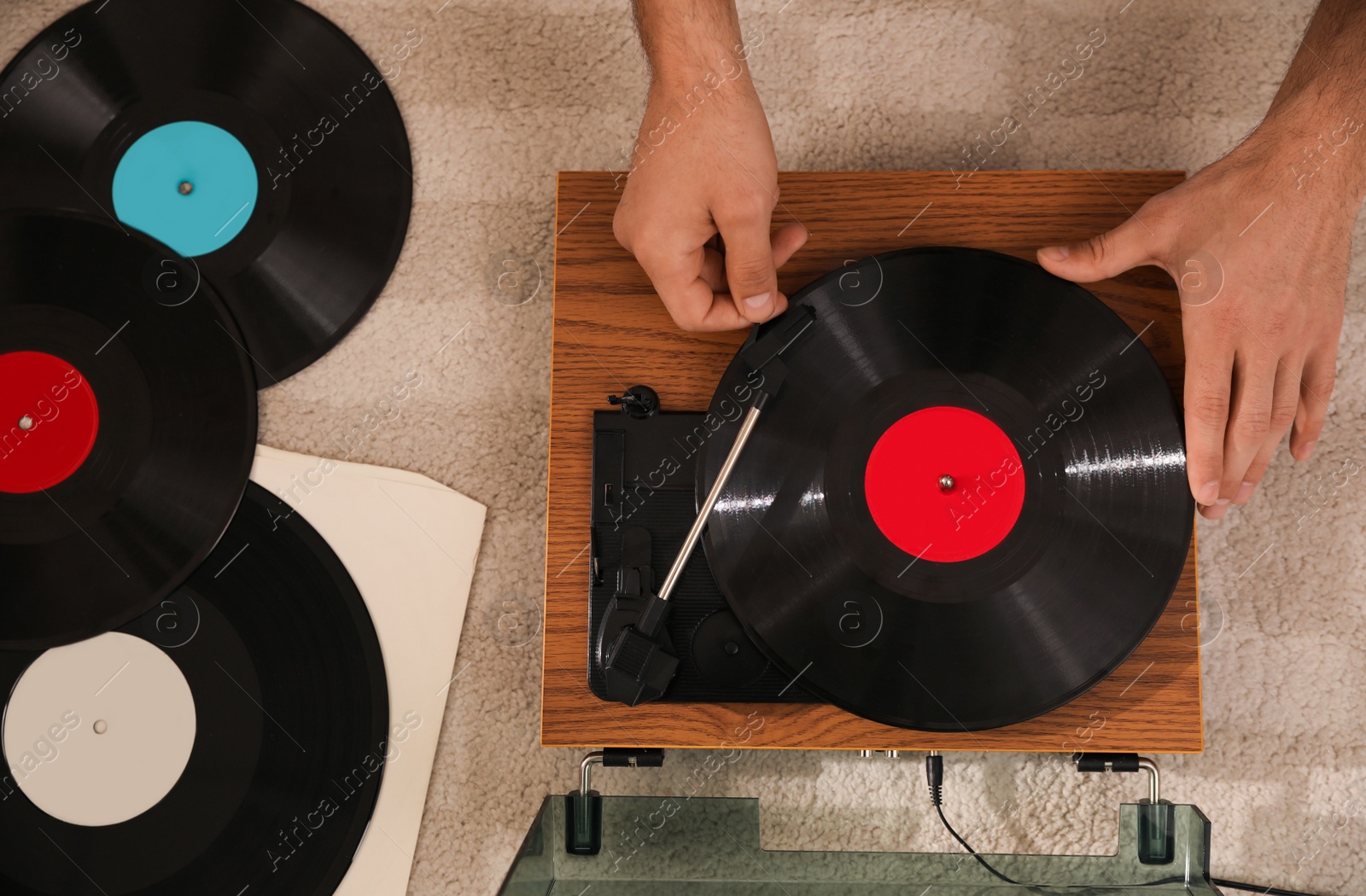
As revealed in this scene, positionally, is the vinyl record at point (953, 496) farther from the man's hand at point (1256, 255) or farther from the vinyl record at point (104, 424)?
the vinyl record at point (104, 424)

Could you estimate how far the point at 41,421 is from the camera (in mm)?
1093

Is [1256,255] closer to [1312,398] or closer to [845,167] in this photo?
[1312,398]

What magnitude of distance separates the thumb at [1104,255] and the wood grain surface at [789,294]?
5 centimetres

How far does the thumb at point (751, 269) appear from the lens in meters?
0.79

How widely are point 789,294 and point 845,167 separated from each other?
40 centimetres

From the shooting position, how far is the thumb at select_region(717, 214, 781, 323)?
792mm

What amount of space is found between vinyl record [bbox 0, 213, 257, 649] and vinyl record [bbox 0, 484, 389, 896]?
0.16 ft

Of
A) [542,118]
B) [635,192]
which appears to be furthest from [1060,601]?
[542,118]

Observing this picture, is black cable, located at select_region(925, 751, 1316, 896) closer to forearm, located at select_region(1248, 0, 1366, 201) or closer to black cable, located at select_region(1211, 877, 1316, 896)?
black cable, located at select_region(1211, 877, 1316, 896)

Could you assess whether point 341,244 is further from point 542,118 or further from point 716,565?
point 716,565

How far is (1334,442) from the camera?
44.1 inches

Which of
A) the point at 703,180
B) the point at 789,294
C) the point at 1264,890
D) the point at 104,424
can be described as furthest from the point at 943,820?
the point at 104,424

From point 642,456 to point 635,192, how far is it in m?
0.27

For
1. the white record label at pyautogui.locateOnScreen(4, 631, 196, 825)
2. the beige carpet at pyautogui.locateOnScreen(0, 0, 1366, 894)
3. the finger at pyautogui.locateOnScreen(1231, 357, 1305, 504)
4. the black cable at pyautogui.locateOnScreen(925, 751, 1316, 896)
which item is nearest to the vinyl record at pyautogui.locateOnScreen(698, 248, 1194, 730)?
the finger at pyautogui.locateOnScreen(1231, 357, 1305, 504)
